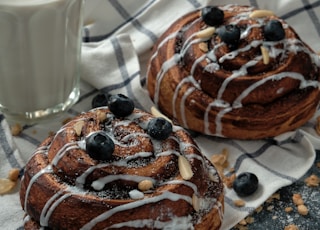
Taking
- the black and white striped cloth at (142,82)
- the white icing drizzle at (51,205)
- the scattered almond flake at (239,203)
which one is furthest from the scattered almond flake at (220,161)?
the white icing drizzle at (51,205)

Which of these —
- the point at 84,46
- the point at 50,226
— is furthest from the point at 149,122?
the point at 84,46

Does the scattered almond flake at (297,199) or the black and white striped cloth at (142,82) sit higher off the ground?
the black and white striped cloth at (142,82)

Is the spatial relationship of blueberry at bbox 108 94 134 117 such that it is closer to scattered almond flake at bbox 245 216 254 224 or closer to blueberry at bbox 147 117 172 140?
blueberry at bbox 147 117 172 140

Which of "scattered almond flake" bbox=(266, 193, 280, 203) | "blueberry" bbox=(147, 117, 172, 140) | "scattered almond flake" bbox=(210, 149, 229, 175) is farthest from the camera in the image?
"scattered almond flake" bbox=(210, 149, 229, 175)

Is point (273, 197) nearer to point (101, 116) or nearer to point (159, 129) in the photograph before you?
point (159, 129)

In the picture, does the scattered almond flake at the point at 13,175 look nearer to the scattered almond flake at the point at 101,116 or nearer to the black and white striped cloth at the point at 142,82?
the black and white striped cloth at the point at 142,82

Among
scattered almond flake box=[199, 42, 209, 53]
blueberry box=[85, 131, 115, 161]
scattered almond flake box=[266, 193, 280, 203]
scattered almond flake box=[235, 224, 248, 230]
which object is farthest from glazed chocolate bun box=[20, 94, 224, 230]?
scattered almond flake box=[199, 42, 209, 53]
